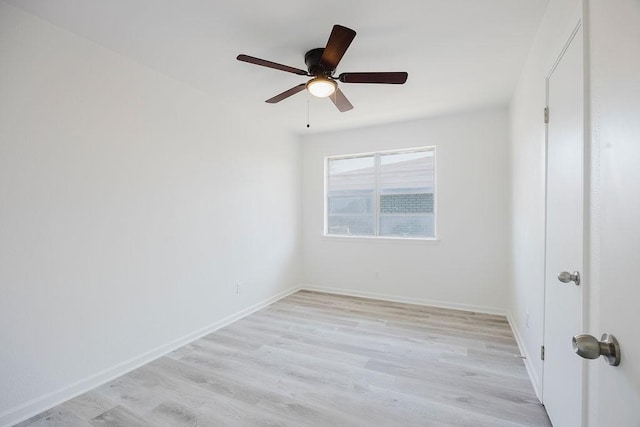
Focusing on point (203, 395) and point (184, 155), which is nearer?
point (203, 395)

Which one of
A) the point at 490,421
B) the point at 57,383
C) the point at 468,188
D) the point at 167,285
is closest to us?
the point at 490,421

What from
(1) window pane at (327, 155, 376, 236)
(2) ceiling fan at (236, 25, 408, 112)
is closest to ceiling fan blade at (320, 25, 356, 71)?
(2) ceiling fan at (236, 25, 408, 112)

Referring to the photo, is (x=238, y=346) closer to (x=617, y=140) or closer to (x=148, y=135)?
(x=148, y=135)

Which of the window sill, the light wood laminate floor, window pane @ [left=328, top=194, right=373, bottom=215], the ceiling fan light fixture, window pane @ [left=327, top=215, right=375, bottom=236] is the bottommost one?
the light wood laminate floor

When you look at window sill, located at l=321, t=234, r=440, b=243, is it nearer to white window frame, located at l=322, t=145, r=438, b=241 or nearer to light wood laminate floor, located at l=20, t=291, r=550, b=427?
white window frame, located at l=322, t=145, r=438, b=241

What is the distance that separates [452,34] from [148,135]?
2.58 m

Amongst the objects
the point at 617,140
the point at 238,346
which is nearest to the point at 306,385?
the point at 238,346

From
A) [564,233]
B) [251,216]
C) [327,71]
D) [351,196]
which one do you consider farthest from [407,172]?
[564,233]

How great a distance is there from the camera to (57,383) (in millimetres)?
1938

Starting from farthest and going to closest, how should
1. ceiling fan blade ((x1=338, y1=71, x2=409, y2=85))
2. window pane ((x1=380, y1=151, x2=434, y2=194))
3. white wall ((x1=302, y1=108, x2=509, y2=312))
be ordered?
window pane ((x1=380, y1=151, x2=434, y2=194)), white wall ((x1=302, y1=108, x2=509, y2=312)), ceiling fan blade ((x1=338, y1=71, x2=409, y2=85))

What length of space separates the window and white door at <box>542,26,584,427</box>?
7.44 ft

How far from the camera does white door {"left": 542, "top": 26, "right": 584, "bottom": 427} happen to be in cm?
125

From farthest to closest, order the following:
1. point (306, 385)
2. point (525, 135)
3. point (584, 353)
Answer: point (525, 135) < point (306, 385) < point (584, 353)

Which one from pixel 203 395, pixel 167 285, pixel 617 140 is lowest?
pixel 203 395
